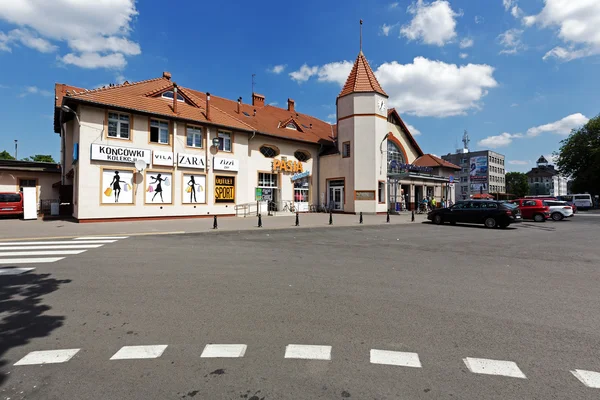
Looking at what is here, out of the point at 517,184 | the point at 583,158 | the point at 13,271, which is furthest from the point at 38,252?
the point at 517,184

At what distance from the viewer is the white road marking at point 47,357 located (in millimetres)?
3057

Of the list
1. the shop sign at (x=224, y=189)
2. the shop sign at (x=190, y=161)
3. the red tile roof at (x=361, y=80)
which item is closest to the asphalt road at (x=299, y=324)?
the shop sign at (x=190, y=161)

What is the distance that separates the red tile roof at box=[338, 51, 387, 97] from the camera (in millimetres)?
27219

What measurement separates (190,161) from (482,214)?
1876 centimetres

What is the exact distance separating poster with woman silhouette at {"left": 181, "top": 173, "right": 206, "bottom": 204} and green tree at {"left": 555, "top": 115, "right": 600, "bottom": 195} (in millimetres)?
60035

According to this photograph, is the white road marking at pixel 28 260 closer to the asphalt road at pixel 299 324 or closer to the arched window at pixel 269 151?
the asphalt road at pixel 299 324

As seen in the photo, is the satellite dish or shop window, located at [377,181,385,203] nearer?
the satellite dish

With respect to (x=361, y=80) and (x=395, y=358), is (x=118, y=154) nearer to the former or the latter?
(x=395, y=358)

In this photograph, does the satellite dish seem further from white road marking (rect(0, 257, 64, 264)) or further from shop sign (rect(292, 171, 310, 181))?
shop sign (rect(292, 171, 310, 181))

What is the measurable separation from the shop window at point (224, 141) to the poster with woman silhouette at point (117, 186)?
6530mm

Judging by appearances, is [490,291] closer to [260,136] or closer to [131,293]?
[131,293]

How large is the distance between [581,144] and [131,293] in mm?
71276

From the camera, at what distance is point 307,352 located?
10.7ft

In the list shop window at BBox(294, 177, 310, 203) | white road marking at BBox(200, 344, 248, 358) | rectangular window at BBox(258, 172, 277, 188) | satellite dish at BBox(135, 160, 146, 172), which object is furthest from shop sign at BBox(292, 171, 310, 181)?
white road marking at BBox(200, 344, 248, 358)
